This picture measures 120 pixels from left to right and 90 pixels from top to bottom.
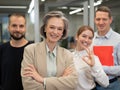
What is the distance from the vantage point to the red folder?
2.38 metres

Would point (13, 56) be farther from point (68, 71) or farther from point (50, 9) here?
point (50, 9)

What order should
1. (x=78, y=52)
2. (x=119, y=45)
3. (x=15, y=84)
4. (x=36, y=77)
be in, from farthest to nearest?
1. (x=119, y=45)
2. (x=78, y=52)
3. (x=15, y=84)
4. (x=36, y=77)

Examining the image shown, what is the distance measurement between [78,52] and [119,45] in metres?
0.47

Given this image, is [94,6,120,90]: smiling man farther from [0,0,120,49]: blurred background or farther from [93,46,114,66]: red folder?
[0,0,120,49]: blurred background

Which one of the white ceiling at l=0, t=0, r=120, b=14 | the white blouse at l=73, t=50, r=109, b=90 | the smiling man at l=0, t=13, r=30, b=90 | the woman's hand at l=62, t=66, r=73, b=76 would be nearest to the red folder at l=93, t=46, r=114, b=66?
the white blouse at l=73, t=50, r=109, b=90

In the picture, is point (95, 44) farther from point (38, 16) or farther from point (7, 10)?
point (7, 10)

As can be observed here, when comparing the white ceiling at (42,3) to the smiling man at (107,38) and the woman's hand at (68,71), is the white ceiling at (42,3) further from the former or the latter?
the woman's hand at (68,71)

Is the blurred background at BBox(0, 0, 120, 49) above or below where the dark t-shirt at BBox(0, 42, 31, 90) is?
above

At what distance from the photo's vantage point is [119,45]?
8.03 ft

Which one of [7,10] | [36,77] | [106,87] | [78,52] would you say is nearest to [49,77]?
[36,77]

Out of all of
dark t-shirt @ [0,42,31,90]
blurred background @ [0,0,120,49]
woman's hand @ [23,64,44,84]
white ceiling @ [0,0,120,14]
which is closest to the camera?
woman's hand @ [23,64,44,84]

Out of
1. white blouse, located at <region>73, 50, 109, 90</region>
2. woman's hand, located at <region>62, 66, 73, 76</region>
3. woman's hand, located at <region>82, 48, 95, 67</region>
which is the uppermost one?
woman's hand, located at <region>82, 48, 95, 67</region>

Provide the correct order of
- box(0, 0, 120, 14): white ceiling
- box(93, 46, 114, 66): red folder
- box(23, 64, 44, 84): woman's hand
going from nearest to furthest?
box(23, 64, 44, 84): woman's hand
box(93, 46, 114, 66): red folder
box(0, 0, 120, 14): white ceiling

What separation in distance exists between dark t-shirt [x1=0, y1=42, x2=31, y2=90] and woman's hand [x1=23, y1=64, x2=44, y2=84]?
1.04ft
